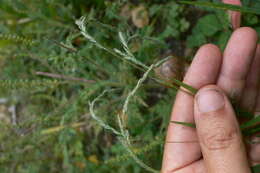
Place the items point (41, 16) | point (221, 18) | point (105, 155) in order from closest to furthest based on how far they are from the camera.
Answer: point (221, 18), point (41, 16), point (105, 155)

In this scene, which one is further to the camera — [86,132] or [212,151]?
[86,132]

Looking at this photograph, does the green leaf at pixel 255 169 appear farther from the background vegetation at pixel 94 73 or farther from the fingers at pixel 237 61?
the background vegetation at pixel 94 73

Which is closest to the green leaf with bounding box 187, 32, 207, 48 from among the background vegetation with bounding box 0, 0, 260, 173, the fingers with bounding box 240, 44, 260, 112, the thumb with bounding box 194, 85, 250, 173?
the background vegetation with bounding box 0, 0, 260, 173

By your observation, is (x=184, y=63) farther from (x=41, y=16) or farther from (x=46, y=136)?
(x=46, y=136)

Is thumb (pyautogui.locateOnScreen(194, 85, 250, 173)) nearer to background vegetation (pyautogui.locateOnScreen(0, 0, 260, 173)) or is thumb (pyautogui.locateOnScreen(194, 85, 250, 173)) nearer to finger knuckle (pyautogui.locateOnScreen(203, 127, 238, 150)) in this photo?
Result: finger knuckle (pyautogui.locateOnScreen(203, 127, 238, 150))

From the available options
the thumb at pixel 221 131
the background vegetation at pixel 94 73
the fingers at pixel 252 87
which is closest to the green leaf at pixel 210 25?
the background vegetation at pixel 94 73

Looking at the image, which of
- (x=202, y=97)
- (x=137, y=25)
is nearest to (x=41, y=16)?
(x=137, y=25)

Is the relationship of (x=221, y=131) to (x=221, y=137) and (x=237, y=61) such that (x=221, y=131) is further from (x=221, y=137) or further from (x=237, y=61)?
(x=237, y=61)
